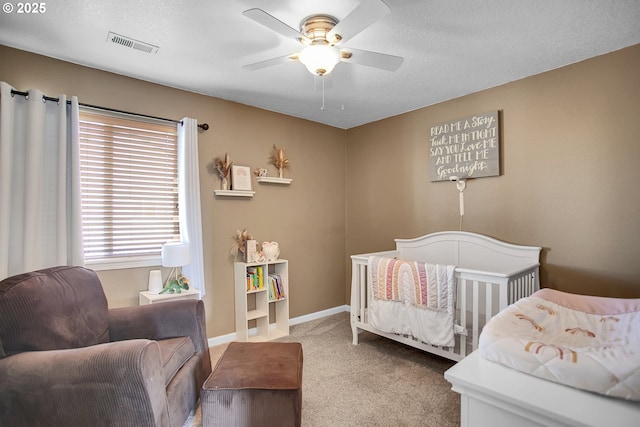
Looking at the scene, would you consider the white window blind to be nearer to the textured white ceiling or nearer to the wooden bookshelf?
the textured white ceiling

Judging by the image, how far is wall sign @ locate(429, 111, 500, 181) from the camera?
112 inches

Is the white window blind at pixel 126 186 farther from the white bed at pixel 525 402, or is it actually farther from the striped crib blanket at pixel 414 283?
the white bed at pixel 525 402

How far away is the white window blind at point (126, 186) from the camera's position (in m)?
2.46

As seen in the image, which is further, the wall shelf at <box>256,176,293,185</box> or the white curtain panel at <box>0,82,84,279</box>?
the wall shelf at <box>256,176,293,185</box>

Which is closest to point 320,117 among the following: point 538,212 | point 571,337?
point 538,212

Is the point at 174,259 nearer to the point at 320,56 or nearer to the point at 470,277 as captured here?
the point at 320,56

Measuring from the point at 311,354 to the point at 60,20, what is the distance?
2.95 m

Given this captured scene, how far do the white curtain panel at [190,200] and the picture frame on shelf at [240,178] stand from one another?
0.39 m

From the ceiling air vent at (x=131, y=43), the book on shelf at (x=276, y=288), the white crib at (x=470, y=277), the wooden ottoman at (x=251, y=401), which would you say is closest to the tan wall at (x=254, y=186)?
the book on shelf at (x=276, y=288)

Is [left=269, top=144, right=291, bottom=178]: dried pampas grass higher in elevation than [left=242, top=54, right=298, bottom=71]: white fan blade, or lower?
lower

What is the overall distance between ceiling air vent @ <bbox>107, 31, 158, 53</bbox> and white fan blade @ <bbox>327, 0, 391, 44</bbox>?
1.29m

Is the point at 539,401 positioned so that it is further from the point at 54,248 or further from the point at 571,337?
the point at 54,248

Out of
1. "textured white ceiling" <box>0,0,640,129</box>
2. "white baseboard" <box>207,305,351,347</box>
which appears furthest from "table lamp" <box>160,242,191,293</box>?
"textured white ceiling" <box>0,0,640,129</box>

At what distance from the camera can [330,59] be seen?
177 cm
